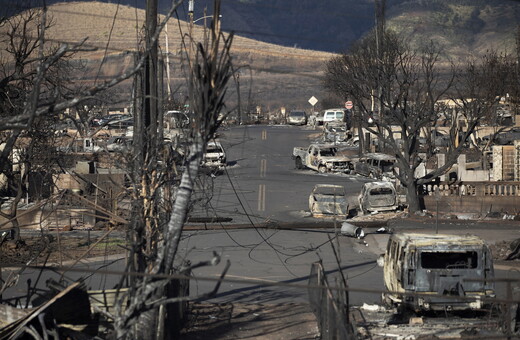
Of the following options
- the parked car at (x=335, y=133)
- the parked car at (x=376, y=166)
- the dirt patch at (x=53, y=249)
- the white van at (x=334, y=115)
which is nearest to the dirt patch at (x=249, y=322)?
the dirt patch at (x=53, y=249)

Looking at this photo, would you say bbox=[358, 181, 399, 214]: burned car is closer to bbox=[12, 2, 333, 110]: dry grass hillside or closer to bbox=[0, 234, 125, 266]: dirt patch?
bbox=[0, 234, 125, 266]: dirt patch

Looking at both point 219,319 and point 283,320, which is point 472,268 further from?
point 219,319

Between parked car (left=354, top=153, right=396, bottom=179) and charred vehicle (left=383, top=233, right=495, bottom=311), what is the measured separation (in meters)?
25.7

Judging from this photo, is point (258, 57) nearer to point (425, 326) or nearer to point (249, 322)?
point (249, 322)

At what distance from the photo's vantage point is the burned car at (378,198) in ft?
111

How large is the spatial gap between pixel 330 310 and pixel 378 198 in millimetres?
20807

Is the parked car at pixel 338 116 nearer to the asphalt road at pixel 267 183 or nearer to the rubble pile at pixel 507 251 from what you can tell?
the asphalt road at pixel 267 183

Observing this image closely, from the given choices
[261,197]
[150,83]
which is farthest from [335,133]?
[150,83]

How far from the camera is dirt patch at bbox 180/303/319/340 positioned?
16203 millimetres

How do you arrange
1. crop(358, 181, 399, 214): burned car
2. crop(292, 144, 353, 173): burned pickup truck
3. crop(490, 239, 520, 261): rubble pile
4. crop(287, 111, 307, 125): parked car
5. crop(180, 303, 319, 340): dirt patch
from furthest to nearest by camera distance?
crop(287, 111, 307, 125): parked car → crop(292, 144, 353, 173): burned pickup truck → crop(358, 181, 399, 214): burned car → crop(490, 239, 520, 261): rubble pile → crop(180, 303, 319, 340): dirt patch

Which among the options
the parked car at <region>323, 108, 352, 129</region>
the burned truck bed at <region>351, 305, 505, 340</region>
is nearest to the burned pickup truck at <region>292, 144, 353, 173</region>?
the parked car at <region>323, 108, 352, 129</region>

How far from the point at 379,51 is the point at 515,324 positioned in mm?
29490

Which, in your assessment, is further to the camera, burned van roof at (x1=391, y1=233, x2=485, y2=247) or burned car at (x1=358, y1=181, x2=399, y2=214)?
burned car at (x1=358, y1=181, x2=399, y2=214)

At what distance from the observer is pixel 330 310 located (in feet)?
43.7
